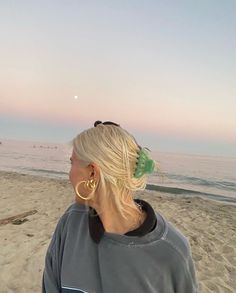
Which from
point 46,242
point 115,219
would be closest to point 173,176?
point 46,242

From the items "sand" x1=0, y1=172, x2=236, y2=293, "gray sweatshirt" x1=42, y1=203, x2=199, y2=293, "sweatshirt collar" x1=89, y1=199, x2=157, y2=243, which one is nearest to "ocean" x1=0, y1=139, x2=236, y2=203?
"sweatshirt collar" x1=89, y1=199, x2=157, y2=243

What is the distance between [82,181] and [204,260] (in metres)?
5.02

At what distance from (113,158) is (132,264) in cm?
49

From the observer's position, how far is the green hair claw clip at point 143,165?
1.54 meters

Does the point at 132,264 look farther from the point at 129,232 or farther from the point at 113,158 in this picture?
the point at 113,158

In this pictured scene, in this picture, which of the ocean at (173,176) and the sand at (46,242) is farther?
the ocean at (173,176)

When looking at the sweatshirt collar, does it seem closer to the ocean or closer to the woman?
the woman

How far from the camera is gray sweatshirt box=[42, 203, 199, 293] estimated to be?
1477 mm

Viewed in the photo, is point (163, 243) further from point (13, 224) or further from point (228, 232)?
point (228, 232)

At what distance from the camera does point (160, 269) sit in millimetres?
1483

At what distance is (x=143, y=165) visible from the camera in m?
1.54

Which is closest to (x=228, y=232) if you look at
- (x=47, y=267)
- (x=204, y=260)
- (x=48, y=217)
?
(x=204, y=260)

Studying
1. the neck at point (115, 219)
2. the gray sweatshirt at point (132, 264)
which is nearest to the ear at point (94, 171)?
the neck at point (115, 219)

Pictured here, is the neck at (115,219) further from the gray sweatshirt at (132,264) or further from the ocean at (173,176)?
the ocean at (173,176)
